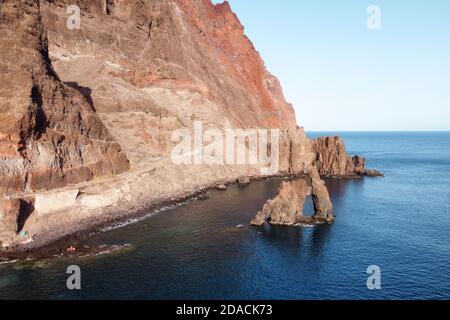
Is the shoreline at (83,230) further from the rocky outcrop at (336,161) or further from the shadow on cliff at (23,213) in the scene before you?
the rocky outcrop at (336,161)

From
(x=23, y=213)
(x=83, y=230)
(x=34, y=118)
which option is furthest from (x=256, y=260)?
(x=34, y=118)

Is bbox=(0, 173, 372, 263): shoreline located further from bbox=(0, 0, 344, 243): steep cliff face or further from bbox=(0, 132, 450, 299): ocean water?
bbox=(0, 132, 450, 299): ocean water

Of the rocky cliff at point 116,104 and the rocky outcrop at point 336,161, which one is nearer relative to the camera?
the rocky cliff at point 116,104

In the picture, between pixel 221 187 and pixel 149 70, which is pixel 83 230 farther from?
pixel 149 70

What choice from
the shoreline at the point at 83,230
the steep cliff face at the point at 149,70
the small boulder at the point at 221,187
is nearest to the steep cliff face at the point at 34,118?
the shoreline at the point at 83,230

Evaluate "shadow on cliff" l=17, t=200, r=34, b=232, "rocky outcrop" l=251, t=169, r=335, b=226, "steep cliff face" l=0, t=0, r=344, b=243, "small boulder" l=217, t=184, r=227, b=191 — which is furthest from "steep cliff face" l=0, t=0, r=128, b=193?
"rocky outcrop" l=251, t=169, r=335, b=226

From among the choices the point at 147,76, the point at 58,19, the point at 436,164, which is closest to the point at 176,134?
Result: the point at 147,76
